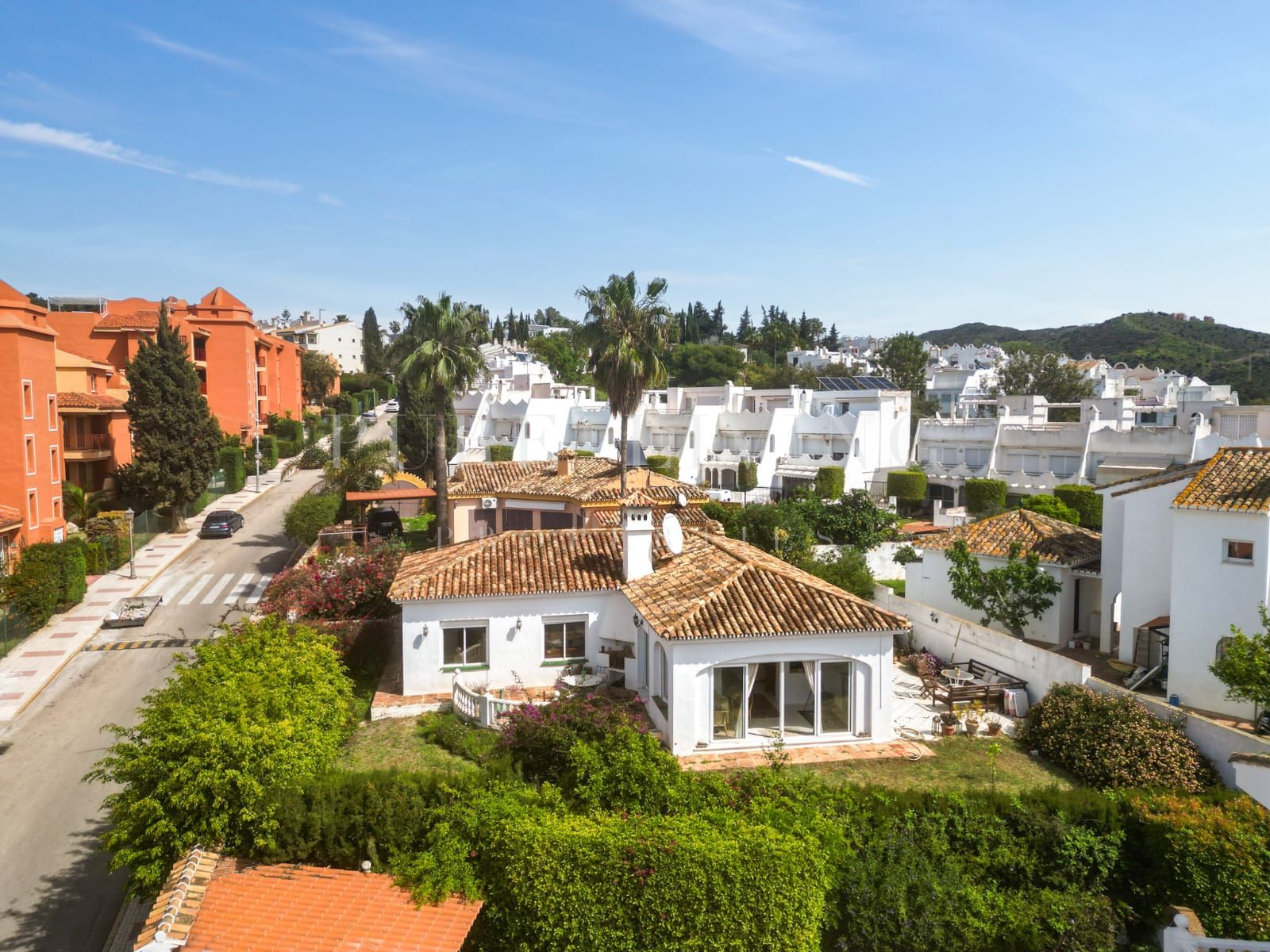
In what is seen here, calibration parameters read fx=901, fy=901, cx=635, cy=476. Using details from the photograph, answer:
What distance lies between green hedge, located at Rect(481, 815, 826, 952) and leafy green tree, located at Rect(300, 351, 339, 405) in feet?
343

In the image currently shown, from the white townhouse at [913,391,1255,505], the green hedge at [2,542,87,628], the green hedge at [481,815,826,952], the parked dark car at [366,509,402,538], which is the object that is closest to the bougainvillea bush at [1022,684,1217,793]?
the green hedge at [481,815,826,952]

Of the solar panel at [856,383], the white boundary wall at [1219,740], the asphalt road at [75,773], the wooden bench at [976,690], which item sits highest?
the solar panel at [856,383]

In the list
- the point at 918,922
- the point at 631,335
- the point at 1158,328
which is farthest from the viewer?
the point at 1158,328

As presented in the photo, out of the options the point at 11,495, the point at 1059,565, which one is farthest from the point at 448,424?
the point at 1059,565

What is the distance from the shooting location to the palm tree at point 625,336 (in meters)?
35.8

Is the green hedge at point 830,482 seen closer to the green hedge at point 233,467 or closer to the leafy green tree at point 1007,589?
the leafy green tree at point 1007,589

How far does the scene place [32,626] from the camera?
33.4m

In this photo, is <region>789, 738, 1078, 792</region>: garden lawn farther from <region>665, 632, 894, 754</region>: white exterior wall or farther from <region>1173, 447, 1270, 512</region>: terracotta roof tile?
<region>1173, 447, 1270, 512</region>: terracotta roof tile

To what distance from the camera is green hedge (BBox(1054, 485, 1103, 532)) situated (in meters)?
46.8

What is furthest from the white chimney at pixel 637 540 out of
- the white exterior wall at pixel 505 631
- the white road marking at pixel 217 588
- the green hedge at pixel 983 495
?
the green hedge at pixel 983 495

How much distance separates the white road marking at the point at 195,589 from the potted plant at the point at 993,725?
31028 mm

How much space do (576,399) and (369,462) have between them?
1255 inches

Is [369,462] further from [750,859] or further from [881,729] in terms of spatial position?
[750,859]

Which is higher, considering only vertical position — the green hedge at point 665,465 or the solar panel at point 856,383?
the solar panel at point 856,383
